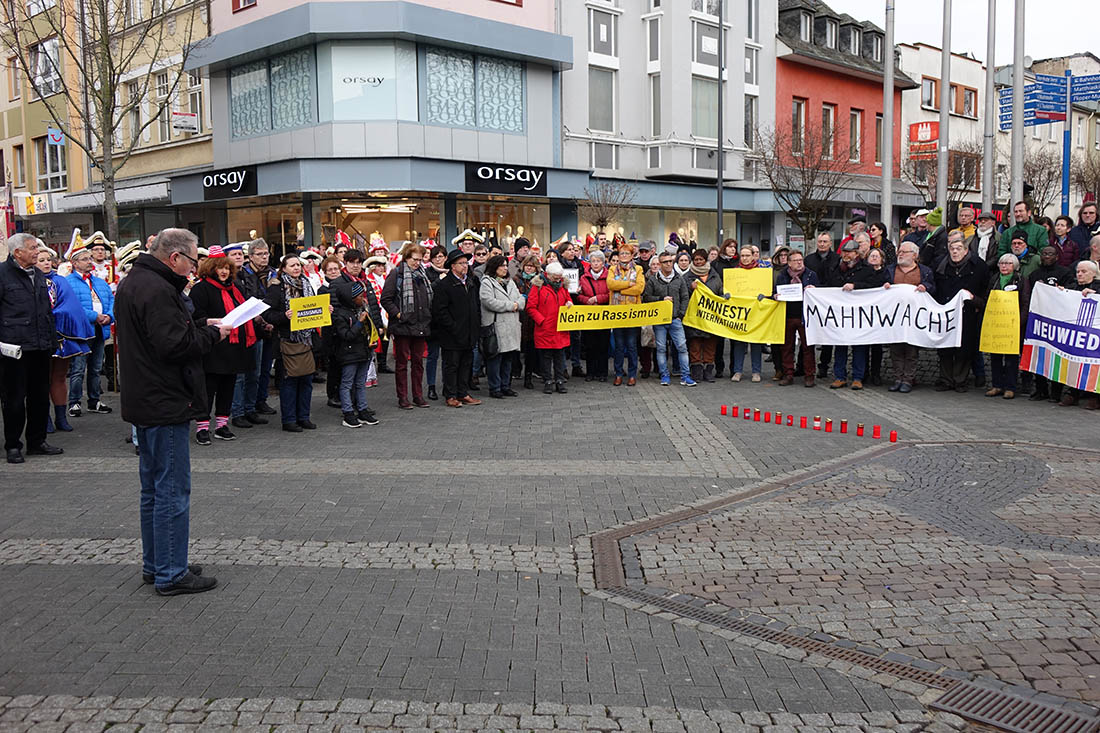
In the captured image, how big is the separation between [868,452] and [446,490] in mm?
4287

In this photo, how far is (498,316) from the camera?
44.9 ft

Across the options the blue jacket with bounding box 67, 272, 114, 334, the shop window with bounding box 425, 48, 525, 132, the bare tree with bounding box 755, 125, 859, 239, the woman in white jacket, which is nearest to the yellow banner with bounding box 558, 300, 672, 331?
the woman in white jacket

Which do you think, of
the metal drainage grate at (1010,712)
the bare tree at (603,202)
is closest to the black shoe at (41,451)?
the metal drainage grate at (1010,712)

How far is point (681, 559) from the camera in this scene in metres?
6.44

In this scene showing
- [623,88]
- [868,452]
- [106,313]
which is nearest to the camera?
Answer: [868,452]

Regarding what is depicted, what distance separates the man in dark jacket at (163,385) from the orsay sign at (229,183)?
23.7 metres

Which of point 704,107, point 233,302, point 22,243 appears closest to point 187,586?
point 233,302

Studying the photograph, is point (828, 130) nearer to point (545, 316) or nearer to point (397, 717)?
point (545, 316)

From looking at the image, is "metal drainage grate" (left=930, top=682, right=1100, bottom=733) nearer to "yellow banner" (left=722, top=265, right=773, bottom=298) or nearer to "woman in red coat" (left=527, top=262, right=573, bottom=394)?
"woman in red coat" (left=527, top=262, right=573, bottom=394)

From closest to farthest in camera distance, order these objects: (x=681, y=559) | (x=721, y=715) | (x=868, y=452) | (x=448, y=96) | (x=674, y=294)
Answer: (x=721, y=715), (x=681, y=559), (x=868, y=452), (x=674, y=294), (x=448, y=96)

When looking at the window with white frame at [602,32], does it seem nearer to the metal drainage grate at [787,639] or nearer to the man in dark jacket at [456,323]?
the man in dark jacket at [456,323]

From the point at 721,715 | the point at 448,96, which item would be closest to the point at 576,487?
the point at 721,715

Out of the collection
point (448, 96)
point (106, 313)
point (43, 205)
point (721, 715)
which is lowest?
point (721, 715)

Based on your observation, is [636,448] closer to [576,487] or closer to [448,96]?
[576,487]
